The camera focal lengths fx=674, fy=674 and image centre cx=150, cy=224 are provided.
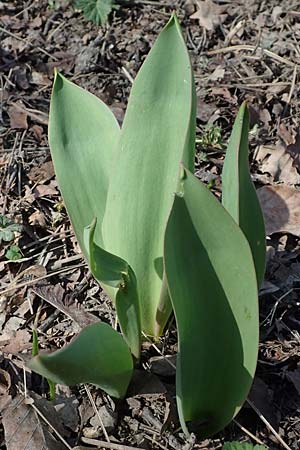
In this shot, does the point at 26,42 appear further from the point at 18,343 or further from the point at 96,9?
the point at 18,343

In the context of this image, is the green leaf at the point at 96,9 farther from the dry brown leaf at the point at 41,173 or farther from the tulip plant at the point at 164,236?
the tulip plant at the point at 164,236

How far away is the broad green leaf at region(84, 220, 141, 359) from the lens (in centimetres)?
105

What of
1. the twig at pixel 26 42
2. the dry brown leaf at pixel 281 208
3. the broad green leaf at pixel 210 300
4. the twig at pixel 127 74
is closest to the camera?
the broad green leaf at pixel 210 300

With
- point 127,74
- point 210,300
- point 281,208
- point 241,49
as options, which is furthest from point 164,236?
point 241,49

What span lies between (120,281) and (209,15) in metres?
1.52

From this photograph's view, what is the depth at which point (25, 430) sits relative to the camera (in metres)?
1.31

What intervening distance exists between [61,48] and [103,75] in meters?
0.24

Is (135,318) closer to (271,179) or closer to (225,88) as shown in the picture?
(271,179)

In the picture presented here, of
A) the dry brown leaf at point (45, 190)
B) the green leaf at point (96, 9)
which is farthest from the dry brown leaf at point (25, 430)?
the green leaf at point (96, 9)

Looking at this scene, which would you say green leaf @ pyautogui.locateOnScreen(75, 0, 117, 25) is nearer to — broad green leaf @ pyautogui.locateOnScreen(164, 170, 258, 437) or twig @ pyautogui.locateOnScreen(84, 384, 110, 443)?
twig @ pyautogui.locateOnScreen(84, 384, 110, 443)

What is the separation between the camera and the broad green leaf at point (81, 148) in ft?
4.14

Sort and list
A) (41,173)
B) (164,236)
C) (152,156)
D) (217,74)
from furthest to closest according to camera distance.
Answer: (217,74) → (41,173) → (152,156) → (164,236)

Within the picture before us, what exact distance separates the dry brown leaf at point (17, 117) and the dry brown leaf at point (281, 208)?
28.7 inches

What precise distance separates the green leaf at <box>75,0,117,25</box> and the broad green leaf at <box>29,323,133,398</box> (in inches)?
57.9
